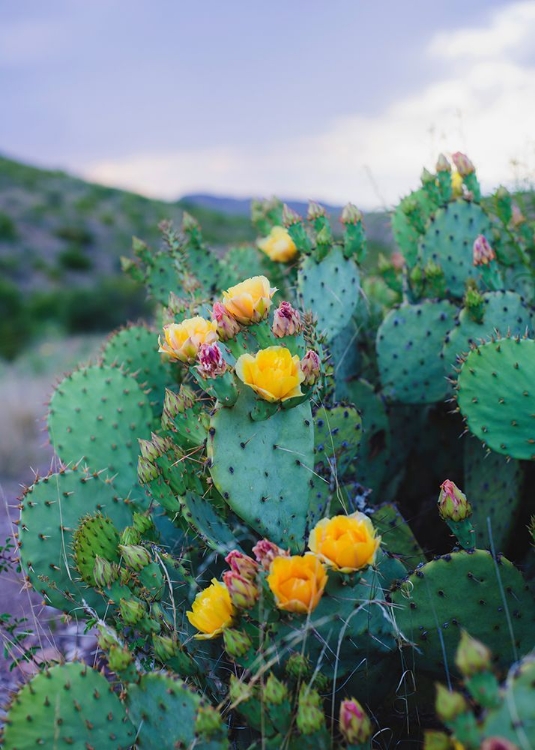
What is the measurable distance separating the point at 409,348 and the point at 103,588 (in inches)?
47.2

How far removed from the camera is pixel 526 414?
1609 mm

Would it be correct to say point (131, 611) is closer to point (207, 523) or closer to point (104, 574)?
point (104, 574)

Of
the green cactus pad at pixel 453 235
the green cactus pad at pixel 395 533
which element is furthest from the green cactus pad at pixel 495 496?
the green cactus pad at pixel 453 235

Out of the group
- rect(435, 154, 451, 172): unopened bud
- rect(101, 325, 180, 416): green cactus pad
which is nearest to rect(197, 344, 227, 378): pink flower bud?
rect(101, 325, 180, 416): green cactus pad

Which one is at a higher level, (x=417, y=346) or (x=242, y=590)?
(x=417, y=346)

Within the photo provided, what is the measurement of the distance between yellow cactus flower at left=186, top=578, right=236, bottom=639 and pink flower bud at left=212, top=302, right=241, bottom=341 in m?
0.49

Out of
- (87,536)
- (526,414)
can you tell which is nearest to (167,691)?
(87,536)

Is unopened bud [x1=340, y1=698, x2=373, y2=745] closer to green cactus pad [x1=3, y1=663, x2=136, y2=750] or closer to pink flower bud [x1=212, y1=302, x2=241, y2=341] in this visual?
green cactus pad [x1=3, y1=663, x2=136, y2=750]

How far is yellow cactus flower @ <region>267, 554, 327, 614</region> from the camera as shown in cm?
112

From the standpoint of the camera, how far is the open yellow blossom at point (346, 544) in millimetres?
1124

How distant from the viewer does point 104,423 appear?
6.84 feet

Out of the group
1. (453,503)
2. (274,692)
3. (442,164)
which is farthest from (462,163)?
(274,692)

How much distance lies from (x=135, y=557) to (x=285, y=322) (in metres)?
0.57

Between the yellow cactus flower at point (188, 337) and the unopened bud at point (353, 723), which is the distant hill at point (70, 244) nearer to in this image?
the yellow cactus flower at point (188, 337)
